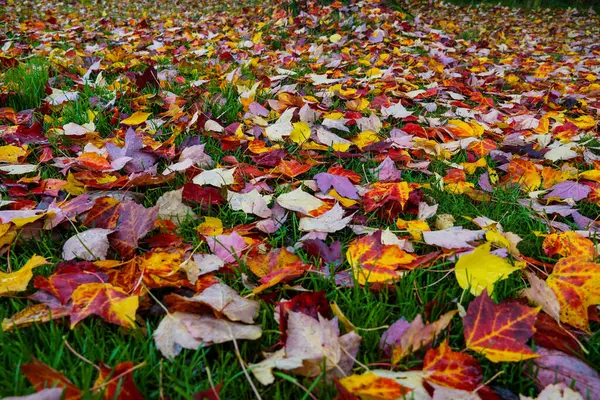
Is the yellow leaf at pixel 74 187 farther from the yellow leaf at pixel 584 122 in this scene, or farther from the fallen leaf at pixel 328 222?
the yellow leaf at pixel 584 122

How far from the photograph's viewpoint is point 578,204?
4.71 ft

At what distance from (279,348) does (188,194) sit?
2.16 ft

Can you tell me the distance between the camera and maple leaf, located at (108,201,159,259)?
1113 mm

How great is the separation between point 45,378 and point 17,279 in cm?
36

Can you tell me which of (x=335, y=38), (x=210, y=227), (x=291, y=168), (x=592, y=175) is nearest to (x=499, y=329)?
(x=210, y=227)

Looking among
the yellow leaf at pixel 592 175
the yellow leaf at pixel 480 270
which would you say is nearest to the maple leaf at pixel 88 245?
the yellow leaf at pixel 480 270

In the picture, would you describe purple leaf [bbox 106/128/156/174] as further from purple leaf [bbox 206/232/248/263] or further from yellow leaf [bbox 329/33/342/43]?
yellow leaf [bbox 329/33/342/43]

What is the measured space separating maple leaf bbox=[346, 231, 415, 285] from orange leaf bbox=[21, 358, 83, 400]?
60cm

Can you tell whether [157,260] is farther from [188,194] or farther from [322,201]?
[322,201]

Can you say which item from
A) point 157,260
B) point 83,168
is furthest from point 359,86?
point 157,260

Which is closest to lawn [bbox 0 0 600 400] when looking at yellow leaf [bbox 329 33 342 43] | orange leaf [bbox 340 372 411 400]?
orange leaf [bbox 340 372 411 400]

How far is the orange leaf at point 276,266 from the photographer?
1.00 metres

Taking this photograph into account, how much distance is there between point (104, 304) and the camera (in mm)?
890

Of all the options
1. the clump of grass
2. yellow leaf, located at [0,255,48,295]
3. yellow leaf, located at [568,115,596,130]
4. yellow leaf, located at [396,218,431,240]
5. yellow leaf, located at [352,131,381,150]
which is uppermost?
the clump of grass
